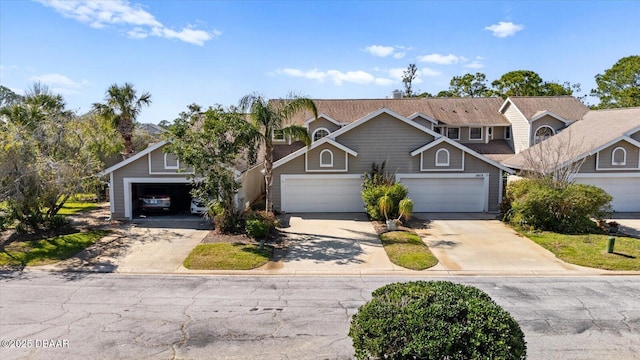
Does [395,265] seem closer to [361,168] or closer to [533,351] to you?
[533,351]

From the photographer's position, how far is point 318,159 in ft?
72.4

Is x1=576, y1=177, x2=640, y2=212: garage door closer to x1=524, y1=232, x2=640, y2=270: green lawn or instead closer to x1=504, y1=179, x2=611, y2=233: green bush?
x1=504, y1=179, x2=611, y2=233: green bush

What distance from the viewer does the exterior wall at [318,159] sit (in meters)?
22.0

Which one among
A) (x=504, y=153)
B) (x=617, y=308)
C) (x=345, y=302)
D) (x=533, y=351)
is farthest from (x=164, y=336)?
(x=504, y=153)

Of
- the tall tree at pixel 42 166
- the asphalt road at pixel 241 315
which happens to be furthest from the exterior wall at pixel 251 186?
the asphalt road at pixel 241 315

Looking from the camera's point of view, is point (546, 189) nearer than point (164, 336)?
No

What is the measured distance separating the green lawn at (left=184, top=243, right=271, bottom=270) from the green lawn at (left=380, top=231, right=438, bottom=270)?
178 inches

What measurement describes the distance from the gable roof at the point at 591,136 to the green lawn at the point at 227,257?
572 inches

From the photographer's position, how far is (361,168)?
22.4 meters

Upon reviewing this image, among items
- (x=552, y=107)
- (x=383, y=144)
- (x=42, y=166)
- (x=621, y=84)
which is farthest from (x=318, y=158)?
(x=621, y=84)

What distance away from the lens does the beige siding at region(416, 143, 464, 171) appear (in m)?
22.1

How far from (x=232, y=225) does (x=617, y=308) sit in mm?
13088

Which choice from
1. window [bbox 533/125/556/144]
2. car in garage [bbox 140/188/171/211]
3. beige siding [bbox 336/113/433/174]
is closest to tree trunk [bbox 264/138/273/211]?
beige siding [bbox 336/113/433/174]

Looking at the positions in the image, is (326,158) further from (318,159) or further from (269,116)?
(269,116)
